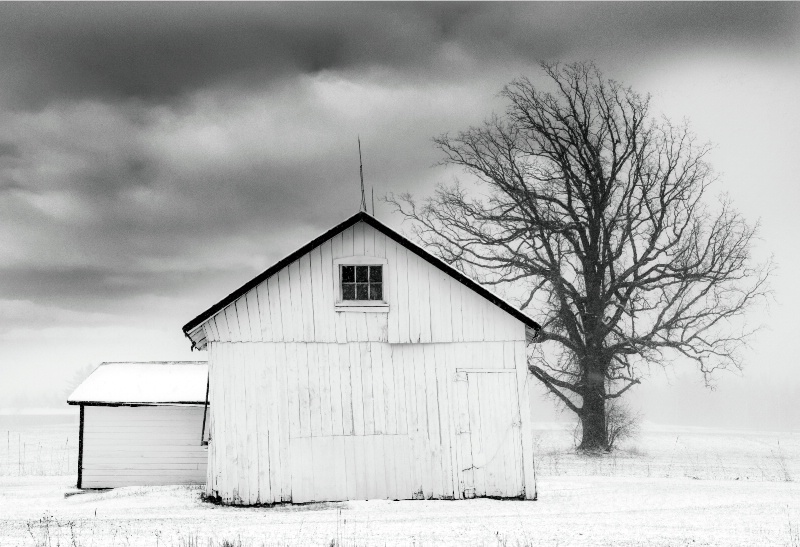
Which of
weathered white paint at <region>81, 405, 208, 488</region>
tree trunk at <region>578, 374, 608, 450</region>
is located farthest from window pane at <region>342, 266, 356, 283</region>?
tree trunk at <region>578, 374, 608, 450</region>

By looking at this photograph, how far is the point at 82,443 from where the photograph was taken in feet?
69.7

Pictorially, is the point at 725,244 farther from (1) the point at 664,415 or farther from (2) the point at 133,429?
(1) the point at 664,415

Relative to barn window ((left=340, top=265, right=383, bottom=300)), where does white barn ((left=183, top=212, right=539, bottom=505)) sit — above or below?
below

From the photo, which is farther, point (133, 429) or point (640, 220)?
point (640, 220)

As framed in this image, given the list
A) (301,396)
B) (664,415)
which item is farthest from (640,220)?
(664,415)

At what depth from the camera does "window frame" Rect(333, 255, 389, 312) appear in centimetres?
1733

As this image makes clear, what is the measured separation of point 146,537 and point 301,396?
5206 mm

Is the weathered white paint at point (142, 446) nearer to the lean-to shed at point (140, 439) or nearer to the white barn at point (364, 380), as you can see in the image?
the lean-to shed at point (140, 439)

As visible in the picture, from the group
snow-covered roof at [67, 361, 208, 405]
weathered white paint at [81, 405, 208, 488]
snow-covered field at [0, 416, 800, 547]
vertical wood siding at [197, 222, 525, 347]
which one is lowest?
snow-covered field at [0, 416, 800, 547]

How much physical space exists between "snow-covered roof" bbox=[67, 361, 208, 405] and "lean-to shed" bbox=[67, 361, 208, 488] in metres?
0.03

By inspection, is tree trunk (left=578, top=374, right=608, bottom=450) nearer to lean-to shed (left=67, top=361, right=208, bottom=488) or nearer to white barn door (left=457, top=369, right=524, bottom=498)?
white barn door (left=457, top=369, right=524, bottom=498)

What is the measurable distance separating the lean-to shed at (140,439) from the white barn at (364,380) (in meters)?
4.79

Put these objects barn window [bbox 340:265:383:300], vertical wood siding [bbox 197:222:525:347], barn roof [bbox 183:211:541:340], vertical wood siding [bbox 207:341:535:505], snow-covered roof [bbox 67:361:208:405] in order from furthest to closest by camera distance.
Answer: snow-covered roof [bbox 67:361:208:405]
barn window [bbox 340:265:383:300]
vertical wood siding [bbox 197:222:525:347]
barn roof [bbox 183:211:541:340]
vertical wood siding [bbox 207:341:535:505]

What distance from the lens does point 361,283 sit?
17484 millimetres
